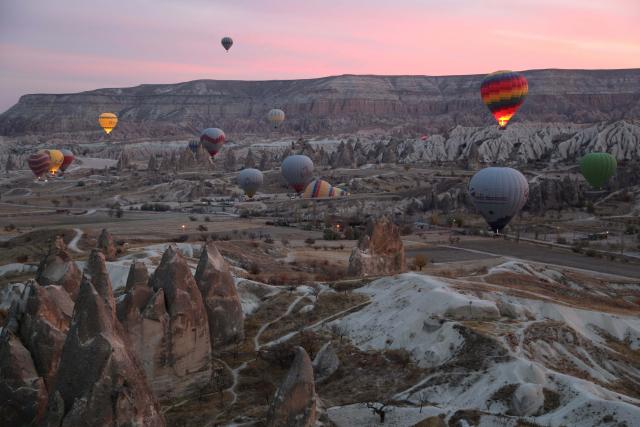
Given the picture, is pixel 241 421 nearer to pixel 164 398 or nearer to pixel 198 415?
pixel 198 415

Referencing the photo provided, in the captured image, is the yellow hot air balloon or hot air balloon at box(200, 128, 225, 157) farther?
hot air balloon at box(200, 128, 225, 157)

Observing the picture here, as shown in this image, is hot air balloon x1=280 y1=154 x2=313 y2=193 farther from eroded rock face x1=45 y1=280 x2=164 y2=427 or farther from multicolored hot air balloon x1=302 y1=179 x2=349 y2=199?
eroded rock face x1=45 y1=280 x2=164 y2=427

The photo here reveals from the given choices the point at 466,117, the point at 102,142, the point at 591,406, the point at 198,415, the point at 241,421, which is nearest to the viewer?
the point at 591,406

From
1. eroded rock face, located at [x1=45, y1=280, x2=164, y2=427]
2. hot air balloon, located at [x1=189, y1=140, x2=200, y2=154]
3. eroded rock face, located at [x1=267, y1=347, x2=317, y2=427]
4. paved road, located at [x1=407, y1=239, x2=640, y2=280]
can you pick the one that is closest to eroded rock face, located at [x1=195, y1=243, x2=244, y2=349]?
eroded rock face, located at [x1=267, y1=347, x2=317, y2=427]

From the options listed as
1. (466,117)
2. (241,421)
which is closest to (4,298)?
(241,421)

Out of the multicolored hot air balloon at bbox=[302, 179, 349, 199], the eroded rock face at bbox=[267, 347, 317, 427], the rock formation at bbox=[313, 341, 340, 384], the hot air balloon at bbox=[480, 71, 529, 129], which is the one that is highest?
the hot air balloon at bbox=[480, 71, 529, 129]

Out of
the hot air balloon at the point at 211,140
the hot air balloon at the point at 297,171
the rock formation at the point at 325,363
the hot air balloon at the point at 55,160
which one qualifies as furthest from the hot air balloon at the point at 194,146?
the rock formation at the point at 325,363

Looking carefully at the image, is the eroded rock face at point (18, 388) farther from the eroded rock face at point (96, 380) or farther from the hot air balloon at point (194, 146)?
the hot air balloon at point (194, 146)
